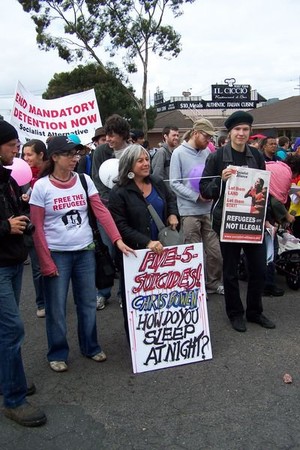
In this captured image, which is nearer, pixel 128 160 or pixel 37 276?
pixel 128 160

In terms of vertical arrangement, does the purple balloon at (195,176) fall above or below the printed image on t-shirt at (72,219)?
above

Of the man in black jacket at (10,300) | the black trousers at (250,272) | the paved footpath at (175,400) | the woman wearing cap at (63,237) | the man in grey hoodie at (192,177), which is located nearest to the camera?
the paved footpath at (175,400)

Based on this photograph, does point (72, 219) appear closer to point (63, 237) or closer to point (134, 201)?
point (63, 237)

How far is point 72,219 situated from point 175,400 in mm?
1534

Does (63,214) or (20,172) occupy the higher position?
(20,172)

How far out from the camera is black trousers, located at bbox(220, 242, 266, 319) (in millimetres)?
4379

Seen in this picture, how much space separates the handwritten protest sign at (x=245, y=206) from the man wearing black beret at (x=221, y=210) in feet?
0.32

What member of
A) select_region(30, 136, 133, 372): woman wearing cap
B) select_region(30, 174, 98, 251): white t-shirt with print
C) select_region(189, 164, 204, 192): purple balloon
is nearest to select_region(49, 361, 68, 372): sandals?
select_region(30, 136, 133, 372): woman wearing cap

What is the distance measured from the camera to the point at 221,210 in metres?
4.25

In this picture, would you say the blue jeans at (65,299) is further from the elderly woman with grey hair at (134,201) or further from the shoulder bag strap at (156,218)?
the shoulder bag strap at (156,218)

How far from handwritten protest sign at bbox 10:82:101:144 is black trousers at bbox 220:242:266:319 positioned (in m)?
4.36

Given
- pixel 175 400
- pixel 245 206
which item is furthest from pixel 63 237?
pixel 245 206

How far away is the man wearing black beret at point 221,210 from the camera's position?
4242mm

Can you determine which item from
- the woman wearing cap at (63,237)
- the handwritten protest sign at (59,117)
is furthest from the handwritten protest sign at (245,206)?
the handwritten protest sign at (59,117)
